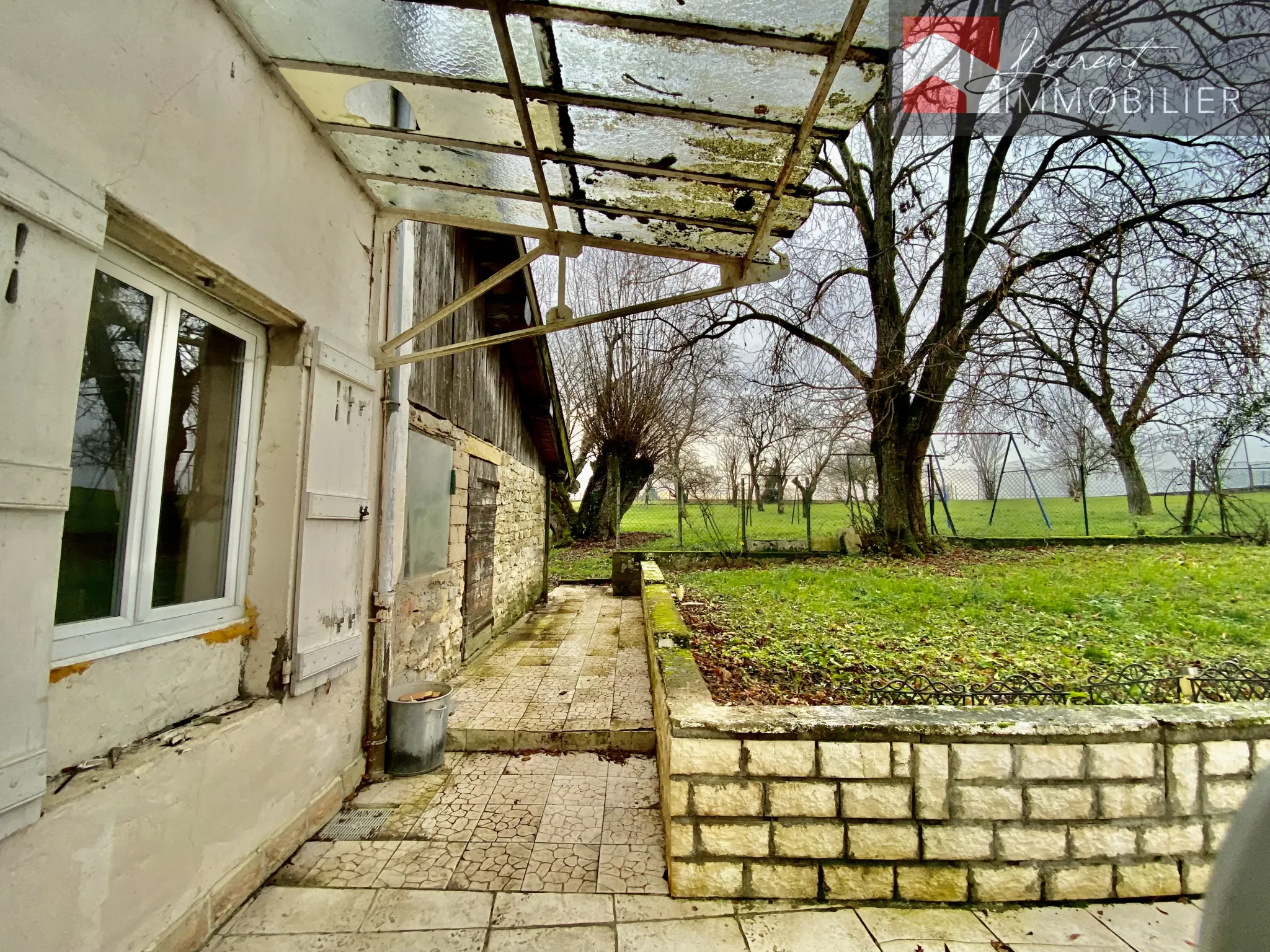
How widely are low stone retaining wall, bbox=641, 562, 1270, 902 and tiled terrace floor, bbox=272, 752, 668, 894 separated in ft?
1.46

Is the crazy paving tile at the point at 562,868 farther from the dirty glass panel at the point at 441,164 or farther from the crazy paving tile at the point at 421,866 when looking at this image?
the dirty glass panel at the point at 441,164

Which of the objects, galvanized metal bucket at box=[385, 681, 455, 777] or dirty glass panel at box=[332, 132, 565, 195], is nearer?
dirty glass panel at box=[332, 132, 565, 195]

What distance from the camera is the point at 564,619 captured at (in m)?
7.91

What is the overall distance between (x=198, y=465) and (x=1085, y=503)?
47.6 feet

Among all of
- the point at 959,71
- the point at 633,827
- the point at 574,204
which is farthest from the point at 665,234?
the point at 959,71

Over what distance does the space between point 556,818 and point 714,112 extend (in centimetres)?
355

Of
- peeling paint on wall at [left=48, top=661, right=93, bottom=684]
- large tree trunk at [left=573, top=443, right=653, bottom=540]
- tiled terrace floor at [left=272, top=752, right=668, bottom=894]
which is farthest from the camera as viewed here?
large tree trunk at [left=573, top=443, right=653, bottom=540]

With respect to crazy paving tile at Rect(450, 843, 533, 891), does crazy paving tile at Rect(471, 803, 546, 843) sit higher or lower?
higher

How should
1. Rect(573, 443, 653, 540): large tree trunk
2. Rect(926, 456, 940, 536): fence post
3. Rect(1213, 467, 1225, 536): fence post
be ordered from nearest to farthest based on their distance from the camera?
Rect(1213, 467, 1225, 536): fence post
Rect(926, 456, 940, 536): fence post
Rect(573, 443, 653, 540): large tree trunk

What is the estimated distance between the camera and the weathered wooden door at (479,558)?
5555mm

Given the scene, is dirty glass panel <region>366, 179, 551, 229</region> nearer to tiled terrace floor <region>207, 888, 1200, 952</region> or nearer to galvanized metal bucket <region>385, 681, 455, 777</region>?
galvanized metal bucket <region>385, 681, 455, 777</region>

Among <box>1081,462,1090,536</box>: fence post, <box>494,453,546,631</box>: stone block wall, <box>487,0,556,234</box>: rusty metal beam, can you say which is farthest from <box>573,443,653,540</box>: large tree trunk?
<box>487,0,556,234</box>: rusty metal beam

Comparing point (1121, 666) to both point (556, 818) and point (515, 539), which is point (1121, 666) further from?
point (515, 539)

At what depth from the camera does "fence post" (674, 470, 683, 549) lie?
11977 millimetres
